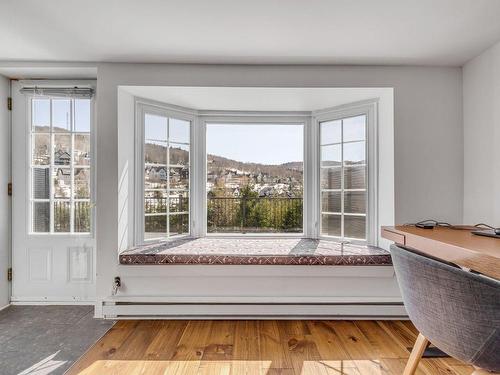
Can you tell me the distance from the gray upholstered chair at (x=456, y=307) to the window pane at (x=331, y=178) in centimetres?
188

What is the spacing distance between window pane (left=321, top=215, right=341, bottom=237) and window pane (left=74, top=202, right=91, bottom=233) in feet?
7.85

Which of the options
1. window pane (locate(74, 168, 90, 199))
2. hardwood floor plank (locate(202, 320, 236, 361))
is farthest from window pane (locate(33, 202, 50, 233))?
hardwood floor plank (locate(202, 320, 236, 361))

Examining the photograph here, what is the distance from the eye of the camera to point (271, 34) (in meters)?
1.98

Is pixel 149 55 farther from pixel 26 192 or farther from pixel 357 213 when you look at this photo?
pixel 357 213

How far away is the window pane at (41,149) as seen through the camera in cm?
272

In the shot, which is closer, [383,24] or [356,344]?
[383,24]

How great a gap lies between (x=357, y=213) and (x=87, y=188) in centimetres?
269

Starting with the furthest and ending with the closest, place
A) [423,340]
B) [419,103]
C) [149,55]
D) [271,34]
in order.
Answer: [419,103], [149,55], [271,34], [423,340]

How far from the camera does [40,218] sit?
2719mm

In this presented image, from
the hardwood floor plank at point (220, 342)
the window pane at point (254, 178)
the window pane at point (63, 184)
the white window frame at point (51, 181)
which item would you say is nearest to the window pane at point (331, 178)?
the window pane at point (254, 178)

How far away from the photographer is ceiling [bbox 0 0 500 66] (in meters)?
1.69

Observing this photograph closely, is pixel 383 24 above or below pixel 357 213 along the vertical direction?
above

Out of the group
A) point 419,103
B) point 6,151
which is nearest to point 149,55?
point 6,151

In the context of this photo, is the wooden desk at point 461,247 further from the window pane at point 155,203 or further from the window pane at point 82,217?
the window pane at point 82,217
